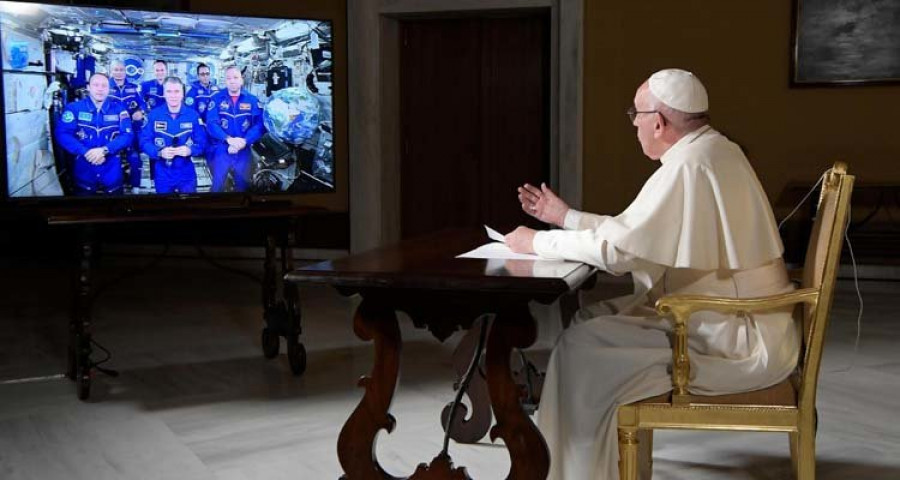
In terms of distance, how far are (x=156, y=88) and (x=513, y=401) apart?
2578 mm

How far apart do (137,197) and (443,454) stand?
2301 mm

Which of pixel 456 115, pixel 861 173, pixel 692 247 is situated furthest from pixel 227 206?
pixel 861 173

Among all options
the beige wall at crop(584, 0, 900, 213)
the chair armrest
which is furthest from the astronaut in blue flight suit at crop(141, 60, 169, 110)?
the beige wall at crop(584, 0, 900, 213)

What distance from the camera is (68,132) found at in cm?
450

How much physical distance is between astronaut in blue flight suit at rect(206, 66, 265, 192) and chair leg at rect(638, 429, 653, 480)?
7.80 feet

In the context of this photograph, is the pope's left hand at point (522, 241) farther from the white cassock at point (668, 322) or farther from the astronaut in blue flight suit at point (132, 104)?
the astronaut in blue flight suit at point (132, 104)

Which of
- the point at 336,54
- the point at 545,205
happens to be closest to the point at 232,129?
the point at 545,205

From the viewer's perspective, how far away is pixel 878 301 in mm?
6820

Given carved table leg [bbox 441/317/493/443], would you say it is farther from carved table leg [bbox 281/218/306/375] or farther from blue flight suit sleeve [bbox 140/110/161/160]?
blue flight suit sleeve [bbox 140/110/161/160]

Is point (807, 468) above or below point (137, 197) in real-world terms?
below

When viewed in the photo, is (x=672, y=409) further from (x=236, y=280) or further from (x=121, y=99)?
(x=236, y=280)

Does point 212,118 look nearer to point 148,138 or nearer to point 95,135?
point 148,138

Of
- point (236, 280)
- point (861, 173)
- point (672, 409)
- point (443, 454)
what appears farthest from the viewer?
point (236, 280)

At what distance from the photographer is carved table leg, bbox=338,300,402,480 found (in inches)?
112
